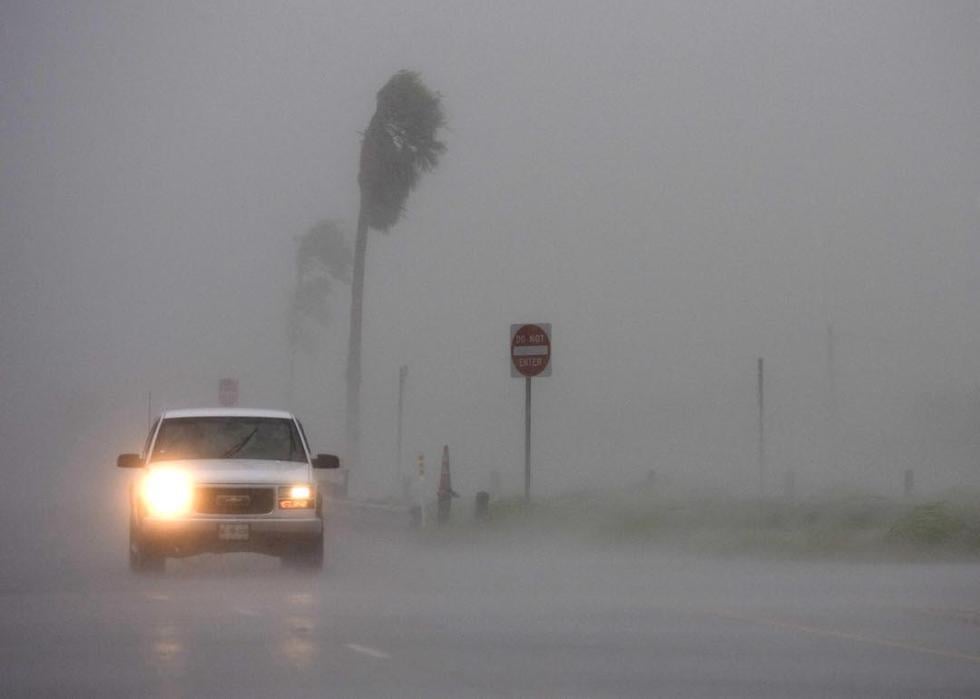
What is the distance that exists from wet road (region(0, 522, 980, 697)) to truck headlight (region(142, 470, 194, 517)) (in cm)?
81

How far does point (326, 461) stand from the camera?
24.9 m

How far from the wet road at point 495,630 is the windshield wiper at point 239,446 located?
1.47m

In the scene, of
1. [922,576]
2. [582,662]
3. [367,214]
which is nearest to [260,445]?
[922,576]

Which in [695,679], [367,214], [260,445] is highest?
[367,214]

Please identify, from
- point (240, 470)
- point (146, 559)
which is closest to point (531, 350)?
point (240, 470)

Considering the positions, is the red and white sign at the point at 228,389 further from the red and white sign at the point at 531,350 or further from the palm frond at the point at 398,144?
the red and white sign at the point at 531,350

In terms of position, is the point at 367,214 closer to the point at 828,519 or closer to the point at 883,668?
the point at 828,519

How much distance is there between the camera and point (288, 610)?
19.1 metres

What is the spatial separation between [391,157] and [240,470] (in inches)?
1554

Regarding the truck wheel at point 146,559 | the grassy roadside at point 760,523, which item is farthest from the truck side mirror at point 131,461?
the grassy roadside at point 760,523

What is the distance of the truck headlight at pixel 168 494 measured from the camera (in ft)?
78.7

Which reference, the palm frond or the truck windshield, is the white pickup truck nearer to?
the truck windshield

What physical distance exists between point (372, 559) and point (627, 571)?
4589 mm

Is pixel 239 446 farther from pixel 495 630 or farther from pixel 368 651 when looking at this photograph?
pixel 368 651
